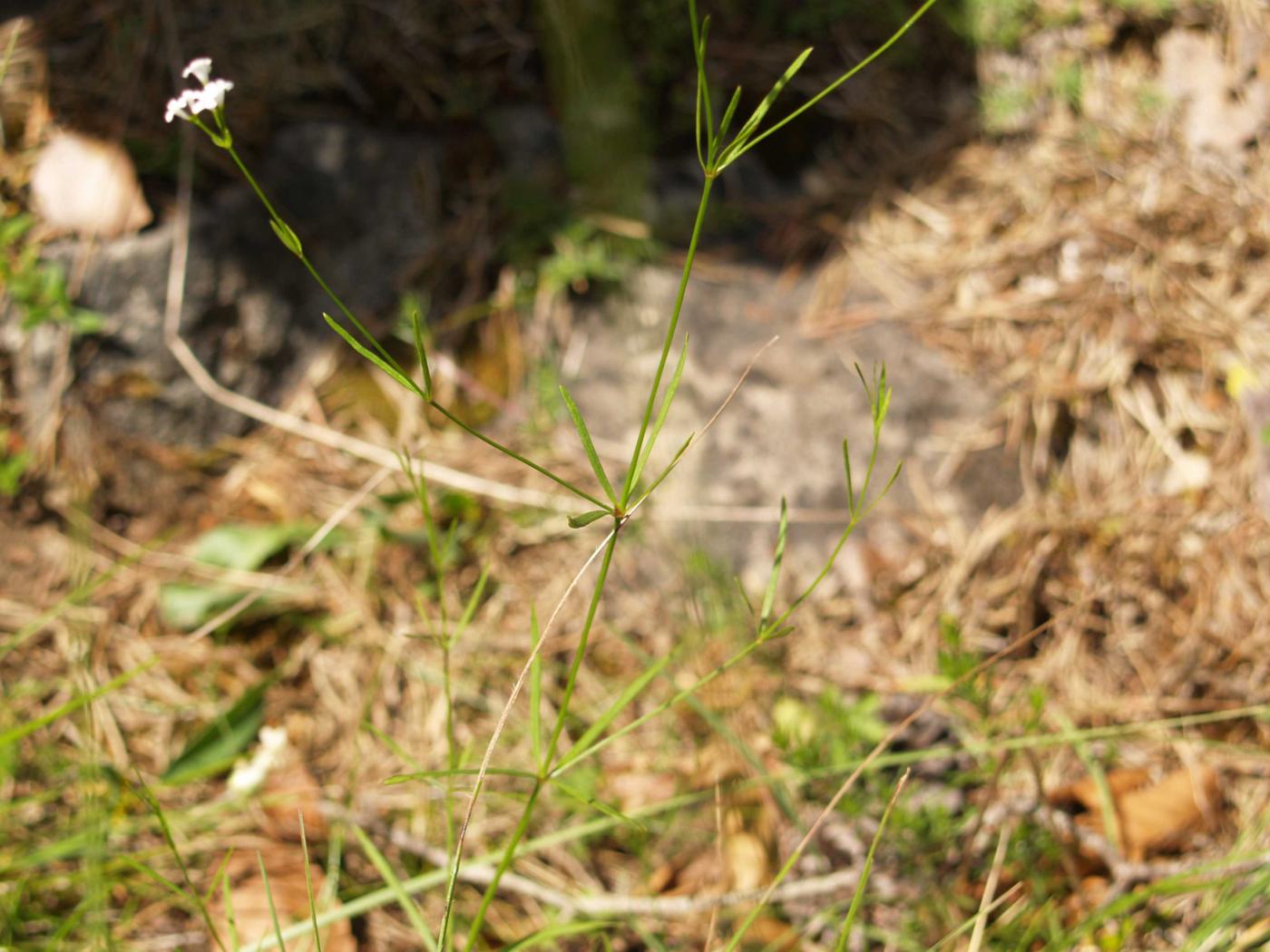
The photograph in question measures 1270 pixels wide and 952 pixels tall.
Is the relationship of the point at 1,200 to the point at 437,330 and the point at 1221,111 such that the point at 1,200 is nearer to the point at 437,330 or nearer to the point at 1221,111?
the point at 437,330

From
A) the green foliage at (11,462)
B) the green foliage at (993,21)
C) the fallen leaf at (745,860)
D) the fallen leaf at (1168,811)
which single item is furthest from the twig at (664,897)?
the green foliage at (993,21)

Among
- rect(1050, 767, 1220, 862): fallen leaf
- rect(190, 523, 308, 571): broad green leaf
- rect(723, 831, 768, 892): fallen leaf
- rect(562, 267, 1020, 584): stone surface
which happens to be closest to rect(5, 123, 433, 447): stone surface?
rect(190, 523, 308, 571): broad green leaf

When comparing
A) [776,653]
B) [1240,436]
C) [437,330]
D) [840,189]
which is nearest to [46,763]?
[437,330]

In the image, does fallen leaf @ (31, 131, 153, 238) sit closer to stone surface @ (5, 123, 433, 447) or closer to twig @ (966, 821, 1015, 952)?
stone surface @ (5, 123, 433, 447)

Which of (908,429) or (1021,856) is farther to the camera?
(908,429)

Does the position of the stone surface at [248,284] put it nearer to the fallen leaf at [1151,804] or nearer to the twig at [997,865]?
the twig at [997,865]

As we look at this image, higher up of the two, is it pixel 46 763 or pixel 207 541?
pixel 207 541
